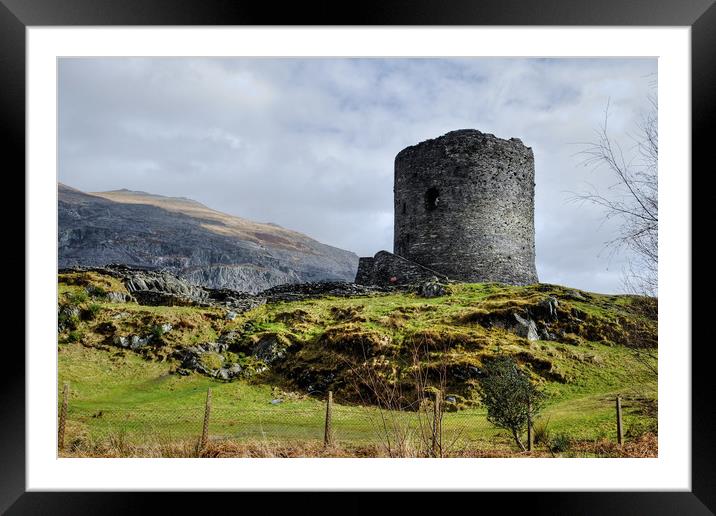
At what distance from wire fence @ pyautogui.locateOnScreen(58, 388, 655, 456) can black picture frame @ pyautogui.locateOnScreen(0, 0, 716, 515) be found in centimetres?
221

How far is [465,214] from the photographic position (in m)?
19.7

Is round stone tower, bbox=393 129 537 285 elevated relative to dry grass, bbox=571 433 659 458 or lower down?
elevated

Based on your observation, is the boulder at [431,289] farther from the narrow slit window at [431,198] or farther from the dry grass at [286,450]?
the dry grass at [286,450]

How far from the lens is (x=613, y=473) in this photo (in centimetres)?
391

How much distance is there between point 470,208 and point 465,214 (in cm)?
26

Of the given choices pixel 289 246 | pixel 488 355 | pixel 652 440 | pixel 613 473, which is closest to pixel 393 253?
pixel 488 355

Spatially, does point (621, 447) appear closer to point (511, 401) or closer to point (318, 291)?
point (511, 401)

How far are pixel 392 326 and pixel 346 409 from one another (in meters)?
3.66

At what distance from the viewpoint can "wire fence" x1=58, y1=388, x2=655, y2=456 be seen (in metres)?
7.11

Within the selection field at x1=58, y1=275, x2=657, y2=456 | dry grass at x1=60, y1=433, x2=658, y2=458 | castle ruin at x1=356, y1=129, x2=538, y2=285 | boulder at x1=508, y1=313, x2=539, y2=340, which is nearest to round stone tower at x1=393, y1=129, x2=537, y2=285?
castle ruin at x1=356, y1=129, x2=538, y2=285

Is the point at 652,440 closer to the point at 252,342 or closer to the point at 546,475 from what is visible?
the point at 546,475

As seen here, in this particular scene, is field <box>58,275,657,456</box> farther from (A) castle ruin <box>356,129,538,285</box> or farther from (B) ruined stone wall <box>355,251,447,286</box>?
(A) castle ruin <box>356,129,538,285</box>

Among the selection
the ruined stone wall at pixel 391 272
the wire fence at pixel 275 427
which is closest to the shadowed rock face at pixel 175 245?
the ruined stone wall at pixel 391 272
